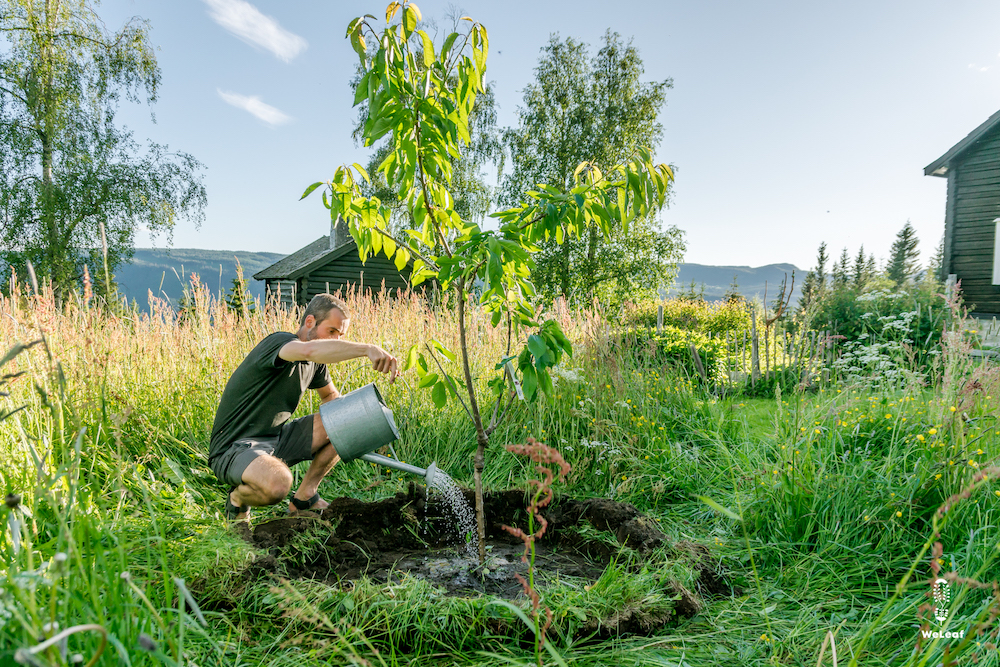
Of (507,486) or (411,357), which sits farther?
(507,486)

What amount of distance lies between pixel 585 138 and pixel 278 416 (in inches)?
653

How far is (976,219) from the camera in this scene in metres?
12.3

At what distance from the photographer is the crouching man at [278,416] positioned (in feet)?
8.72

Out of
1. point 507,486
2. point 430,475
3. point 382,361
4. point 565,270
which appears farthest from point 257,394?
point 565,270

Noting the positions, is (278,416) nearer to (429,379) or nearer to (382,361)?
(382,361)

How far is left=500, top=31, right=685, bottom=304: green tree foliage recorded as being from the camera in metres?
17.7

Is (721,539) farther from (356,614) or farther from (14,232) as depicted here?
(14,232)

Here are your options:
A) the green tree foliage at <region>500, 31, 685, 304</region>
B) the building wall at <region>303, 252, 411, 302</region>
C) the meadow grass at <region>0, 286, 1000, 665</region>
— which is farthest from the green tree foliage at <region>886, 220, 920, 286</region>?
the meadow grass at <region>0, 286, 1000, 665</region>

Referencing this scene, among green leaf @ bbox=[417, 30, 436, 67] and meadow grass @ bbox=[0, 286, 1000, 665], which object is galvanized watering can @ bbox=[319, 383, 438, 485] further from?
green leaf @ bbox=[417, 30, 436, 67]

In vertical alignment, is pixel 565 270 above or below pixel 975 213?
below

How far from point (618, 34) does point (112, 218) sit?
1618cm

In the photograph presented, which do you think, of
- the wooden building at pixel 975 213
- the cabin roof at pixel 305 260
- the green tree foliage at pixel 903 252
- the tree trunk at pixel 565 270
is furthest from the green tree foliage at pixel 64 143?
the green tree foliage at pixel 903 252

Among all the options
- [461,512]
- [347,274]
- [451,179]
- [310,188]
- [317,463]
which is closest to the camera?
[451,179]

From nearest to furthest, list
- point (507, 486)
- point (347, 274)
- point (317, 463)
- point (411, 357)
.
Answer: point (411, 357)
point (317, 463)
point (507, 486)
point (347, 274)
